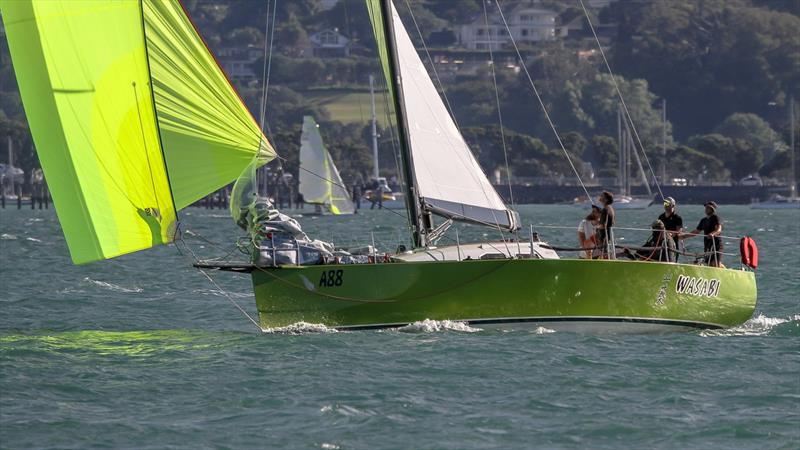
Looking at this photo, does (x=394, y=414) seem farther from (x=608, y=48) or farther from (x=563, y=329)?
(x=608, y=48)

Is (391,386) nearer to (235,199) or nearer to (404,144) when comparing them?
(235,199)

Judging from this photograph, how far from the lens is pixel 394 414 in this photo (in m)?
15.4

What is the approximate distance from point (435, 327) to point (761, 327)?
457 centimetres

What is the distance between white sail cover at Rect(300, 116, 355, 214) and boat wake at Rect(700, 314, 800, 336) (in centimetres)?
4706

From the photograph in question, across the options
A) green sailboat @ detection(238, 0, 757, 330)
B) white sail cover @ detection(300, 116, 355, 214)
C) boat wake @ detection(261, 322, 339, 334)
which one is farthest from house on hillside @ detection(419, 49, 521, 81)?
boat wake @ detection(261, 322, 339, 334)

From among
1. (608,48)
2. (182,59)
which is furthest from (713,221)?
(608,48)

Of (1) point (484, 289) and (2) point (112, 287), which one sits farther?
(2) point (112, 287)

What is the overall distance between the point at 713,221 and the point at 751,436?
6.86 m

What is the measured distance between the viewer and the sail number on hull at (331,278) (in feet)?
63.5

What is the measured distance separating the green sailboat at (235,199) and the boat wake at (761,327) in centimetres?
20

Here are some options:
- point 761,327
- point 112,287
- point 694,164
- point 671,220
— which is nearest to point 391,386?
point 671,220

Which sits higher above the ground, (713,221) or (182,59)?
(182,59)

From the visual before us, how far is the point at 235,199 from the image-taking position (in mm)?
19844

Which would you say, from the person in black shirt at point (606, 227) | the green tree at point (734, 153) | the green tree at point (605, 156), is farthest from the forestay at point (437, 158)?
the green tree at point (605, 156)
